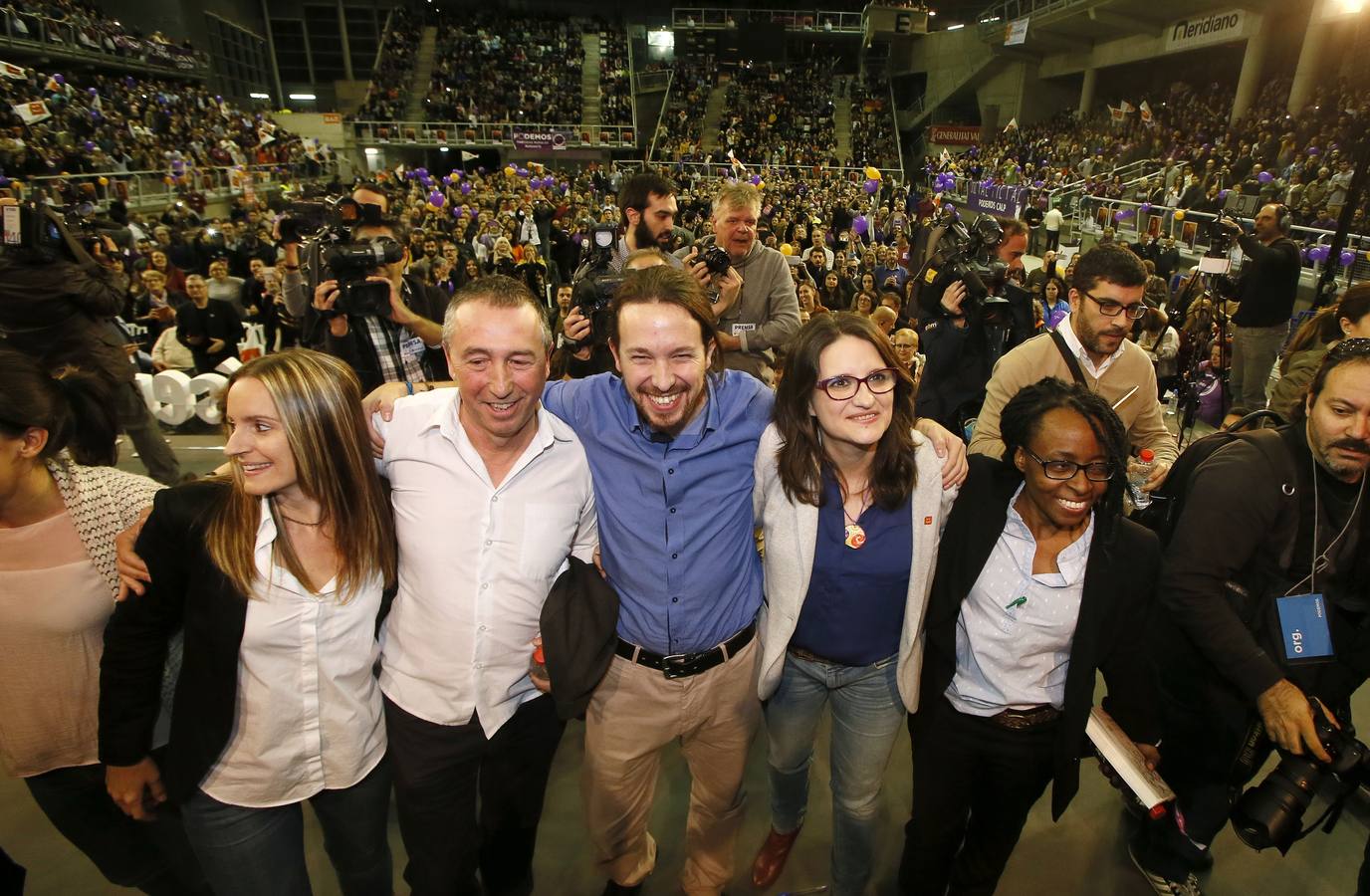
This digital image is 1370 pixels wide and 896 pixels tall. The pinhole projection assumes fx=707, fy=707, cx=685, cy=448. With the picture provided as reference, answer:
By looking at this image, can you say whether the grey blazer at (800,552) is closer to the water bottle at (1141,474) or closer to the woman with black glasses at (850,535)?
the woman with black glasses at (850,535)

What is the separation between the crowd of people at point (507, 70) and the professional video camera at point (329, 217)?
80.4 ft

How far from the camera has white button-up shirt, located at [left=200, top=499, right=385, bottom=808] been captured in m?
1.48

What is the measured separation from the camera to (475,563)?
5.29ft

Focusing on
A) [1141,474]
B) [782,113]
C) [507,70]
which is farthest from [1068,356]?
[507,70]

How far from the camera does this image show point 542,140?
70.7ft

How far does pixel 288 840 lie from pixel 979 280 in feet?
8.97

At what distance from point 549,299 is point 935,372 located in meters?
6.89

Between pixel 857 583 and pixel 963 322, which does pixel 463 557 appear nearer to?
pixel 857 583

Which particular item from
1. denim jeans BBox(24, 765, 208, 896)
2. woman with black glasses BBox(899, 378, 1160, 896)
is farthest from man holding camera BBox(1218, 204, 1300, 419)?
denim jeans BBox(24, 765, 208, 896)

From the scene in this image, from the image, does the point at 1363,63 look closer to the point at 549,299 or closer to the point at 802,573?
the point at 549,299

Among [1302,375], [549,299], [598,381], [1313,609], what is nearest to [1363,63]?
[549,299]

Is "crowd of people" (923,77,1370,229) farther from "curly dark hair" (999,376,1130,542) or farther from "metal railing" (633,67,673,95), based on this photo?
"metal railing" (633,67,673,95)

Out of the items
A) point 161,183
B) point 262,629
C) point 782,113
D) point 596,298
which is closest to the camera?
point 262,629

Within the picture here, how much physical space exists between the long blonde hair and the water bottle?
1.90 m
